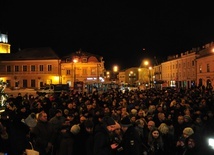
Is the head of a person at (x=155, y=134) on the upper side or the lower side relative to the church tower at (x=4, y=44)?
lower

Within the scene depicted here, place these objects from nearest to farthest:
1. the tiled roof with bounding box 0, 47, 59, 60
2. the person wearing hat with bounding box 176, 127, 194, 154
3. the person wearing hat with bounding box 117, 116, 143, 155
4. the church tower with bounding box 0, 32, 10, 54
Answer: the person wearing hat with bounding box 117, 116, 143, 155 < the person wearing hat with bounding box 176, 127, 194, 154 < the tiled roof with bounding box 0, 47, 59, 60 < the church tower with bounding box 0, 32, 10, 54

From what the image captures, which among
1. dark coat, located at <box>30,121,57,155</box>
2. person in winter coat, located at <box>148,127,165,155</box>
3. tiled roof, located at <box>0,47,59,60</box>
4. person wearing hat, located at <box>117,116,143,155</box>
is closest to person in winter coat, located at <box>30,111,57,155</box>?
dark coat, located at <box>30,121,57,155</box>

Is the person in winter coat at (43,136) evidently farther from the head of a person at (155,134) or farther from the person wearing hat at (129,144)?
the head of a person at (155,134)

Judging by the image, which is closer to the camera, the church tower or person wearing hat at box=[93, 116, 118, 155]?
person wearing hat at box=[93, 116, 118, 155]

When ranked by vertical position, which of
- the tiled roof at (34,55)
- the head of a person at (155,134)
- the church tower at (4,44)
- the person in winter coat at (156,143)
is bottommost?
the person in winter coat at (156,143)

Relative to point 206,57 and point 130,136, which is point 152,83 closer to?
point 206,57

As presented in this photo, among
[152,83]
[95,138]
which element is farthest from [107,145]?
[152,83]

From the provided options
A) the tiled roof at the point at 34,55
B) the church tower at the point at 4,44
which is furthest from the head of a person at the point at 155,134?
the church tower at the point at 4,44

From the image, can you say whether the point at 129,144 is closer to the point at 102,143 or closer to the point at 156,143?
the point at 102,143

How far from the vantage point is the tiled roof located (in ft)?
254

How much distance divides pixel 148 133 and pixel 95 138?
2.41 m

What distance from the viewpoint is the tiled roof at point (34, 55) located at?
254ft

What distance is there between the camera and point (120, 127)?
8.06m

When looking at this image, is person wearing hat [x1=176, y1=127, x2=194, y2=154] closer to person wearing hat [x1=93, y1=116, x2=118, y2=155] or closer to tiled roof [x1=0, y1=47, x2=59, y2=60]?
person wearing hat [x1=93, y1=116, x2=118, y2=155]
